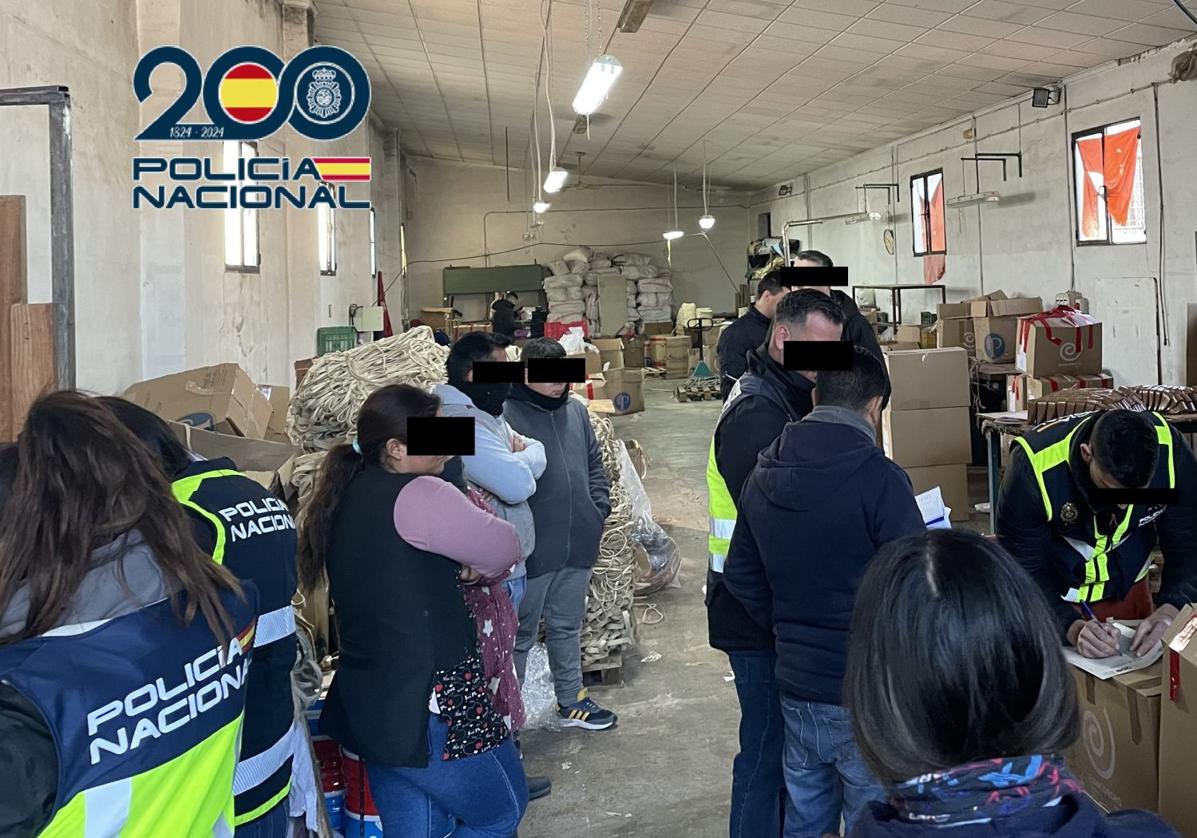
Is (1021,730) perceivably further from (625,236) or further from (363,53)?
(625,236)

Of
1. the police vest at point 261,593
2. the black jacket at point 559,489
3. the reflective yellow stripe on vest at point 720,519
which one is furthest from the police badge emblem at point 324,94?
the police vest at point 261,593

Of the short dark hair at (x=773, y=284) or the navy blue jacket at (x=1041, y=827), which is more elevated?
the short dark hair at (x=773, y=284)

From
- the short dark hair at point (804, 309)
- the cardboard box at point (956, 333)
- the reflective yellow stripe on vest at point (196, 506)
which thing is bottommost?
the reflective yellow stripe on vest at point (196, 506)

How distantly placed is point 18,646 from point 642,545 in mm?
3983

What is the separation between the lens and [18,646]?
3.50 feet

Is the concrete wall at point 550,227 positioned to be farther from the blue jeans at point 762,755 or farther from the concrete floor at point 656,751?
the blue jeans at point 762,755

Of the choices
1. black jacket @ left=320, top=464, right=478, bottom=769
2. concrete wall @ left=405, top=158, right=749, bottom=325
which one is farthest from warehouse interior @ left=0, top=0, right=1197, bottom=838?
concrete wall @ left=405, top=158, right=749, bottom=325

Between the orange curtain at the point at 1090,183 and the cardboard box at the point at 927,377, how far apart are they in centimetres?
319

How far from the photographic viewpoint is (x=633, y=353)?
658 inches

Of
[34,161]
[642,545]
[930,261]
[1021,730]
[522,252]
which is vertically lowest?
[642,545]

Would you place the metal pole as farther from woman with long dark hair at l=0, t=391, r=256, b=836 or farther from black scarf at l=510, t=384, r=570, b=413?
black scarf at l=510, t=384, r=570, b=413

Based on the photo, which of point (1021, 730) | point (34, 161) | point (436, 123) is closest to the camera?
point (1021, 730)

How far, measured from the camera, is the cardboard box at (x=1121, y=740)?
1.76 metres

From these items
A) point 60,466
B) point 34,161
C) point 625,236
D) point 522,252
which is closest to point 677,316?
point 625,236
